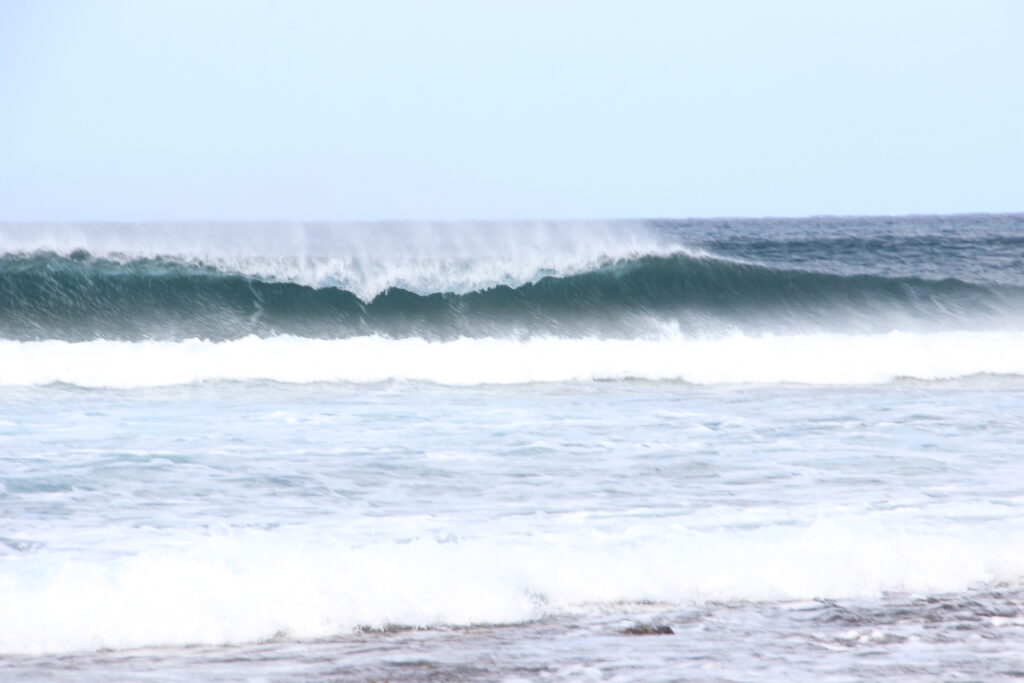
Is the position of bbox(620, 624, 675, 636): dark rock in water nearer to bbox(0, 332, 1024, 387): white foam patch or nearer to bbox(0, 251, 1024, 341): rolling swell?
bbox(0, 332, 1024, 387): white foam patch

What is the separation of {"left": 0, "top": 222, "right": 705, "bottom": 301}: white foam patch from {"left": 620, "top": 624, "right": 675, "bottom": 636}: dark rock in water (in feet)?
32.6

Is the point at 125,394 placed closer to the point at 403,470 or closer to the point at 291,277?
the point at 403,470

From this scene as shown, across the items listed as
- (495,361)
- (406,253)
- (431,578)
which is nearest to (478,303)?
(406,253)

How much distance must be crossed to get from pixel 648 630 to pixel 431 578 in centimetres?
74

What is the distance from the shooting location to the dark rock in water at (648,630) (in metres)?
3.04

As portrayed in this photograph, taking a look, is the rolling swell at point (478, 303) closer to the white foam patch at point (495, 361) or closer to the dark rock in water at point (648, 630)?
the white foam patch at point (495, 361)

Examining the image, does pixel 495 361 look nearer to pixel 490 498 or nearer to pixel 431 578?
pixel 490 498

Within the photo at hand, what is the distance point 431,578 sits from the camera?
3385 millimetres

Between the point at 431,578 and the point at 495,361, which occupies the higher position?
the point at 495,361

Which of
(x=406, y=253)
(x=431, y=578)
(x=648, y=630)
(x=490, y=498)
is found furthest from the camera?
(x=406, y=253)

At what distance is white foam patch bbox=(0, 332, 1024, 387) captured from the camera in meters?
9.37

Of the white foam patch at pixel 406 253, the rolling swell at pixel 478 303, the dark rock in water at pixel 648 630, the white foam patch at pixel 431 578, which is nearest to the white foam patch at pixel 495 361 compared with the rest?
the rolling swell at pixel 478 303

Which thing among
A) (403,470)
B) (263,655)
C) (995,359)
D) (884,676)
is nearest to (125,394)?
(403,470)

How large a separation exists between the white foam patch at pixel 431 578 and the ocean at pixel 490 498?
0.01m
